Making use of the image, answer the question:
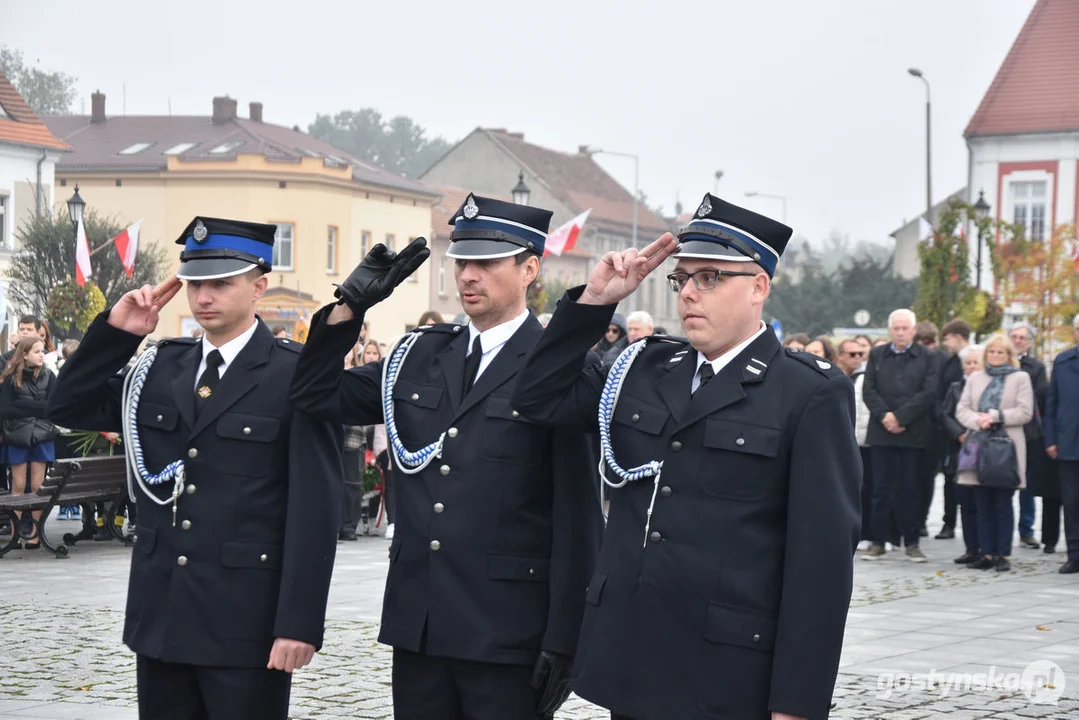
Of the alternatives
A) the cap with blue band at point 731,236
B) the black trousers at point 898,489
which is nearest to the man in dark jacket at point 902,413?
the black trousers at point 898,489

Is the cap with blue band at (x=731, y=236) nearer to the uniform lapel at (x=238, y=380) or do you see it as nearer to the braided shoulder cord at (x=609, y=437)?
the braided shoulder cord at (x=609, y=437)

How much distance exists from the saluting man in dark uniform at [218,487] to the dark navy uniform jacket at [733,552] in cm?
100

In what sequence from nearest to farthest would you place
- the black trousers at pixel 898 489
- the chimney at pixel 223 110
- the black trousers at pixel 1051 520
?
the black trousers at pixel 898 489, the black trousers at pixel 1051 520, the chimney at pixel 223 110

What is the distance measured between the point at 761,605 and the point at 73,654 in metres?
5.94

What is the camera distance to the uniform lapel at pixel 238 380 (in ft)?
16.4

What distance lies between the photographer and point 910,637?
395 inches

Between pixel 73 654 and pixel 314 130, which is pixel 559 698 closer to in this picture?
pixel 73 654

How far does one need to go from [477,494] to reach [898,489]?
10.4 m

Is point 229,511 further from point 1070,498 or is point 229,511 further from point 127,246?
point 127,246

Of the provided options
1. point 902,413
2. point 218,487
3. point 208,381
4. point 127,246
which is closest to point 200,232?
point 208,381

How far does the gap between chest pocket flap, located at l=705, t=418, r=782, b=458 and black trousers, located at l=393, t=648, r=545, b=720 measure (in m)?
0.94

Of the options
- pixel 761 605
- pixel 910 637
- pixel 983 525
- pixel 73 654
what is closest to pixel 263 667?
pixel 761 605

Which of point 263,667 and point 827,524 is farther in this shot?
point 263,667

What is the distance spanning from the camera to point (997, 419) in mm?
14086
